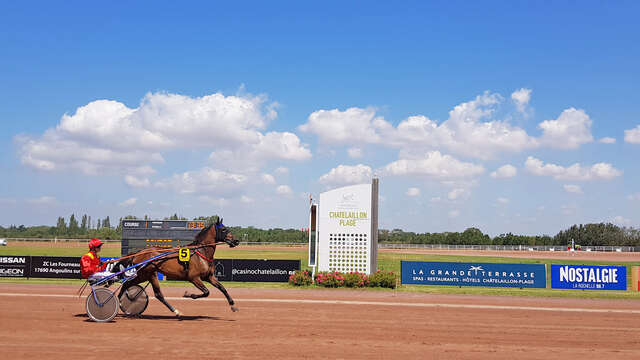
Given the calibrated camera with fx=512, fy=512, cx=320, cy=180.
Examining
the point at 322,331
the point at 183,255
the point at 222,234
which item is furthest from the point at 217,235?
the point at 322,331

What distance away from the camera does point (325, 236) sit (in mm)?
22953

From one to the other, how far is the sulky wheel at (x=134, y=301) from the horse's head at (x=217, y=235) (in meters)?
1.73

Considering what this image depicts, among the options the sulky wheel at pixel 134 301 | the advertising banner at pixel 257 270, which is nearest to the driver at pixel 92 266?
the sulky wheel at pixel 134 301

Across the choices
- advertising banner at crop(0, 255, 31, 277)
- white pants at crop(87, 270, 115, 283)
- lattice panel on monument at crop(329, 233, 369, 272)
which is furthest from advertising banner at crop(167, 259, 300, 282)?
white pants at crop(87, 270, 115, 283)

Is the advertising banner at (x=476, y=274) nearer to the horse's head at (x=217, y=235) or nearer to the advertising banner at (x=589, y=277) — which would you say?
the advertising banner at (x=589, y=277)

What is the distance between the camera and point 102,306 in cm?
1082

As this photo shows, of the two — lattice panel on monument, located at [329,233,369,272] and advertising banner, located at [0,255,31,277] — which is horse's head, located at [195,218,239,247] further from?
advertising banner, located at [0,255,31,277]

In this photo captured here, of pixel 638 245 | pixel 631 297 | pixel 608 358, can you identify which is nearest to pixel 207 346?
pixel 608 358

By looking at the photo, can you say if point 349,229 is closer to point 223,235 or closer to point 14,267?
point 223,235

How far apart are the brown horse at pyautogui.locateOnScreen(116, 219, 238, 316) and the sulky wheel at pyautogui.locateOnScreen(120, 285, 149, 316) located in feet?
0.51

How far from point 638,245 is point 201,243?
331 ft

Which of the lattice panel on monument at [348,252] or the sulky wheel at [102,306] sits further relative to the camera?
the lattice panel on monument at [348,252]

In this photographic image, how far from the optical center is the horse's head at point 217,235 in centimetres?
1203

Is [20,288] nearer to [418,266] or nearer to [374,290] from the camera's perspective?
[374,290]
